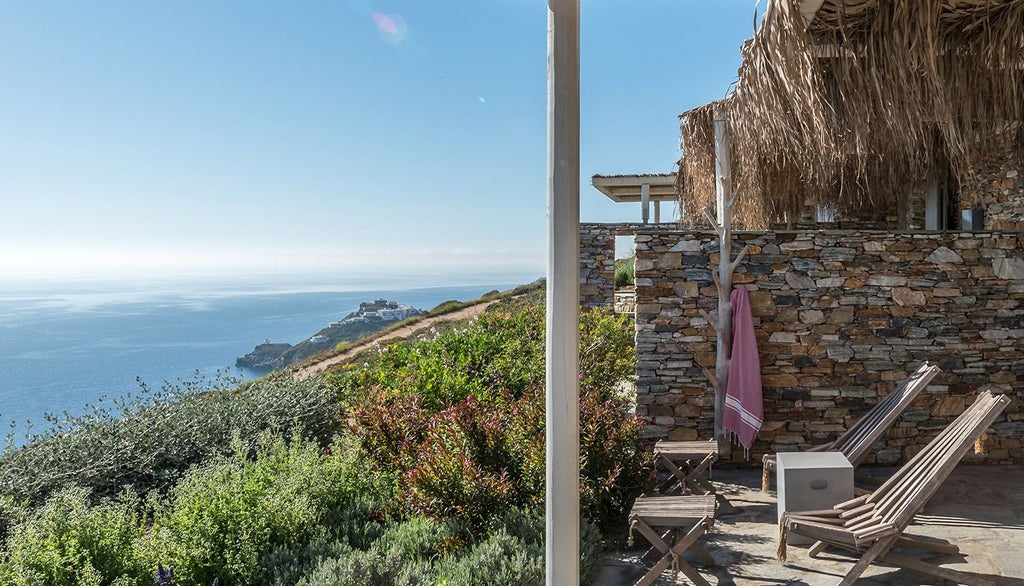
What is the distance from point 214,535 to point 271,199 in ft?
51.8

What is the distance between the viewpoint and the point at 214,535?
2.93m

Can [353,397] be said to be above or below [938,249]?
below

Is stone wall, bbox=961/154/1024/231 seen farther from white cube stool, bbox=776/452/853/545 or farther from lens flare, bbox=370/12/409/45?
lens flare, bbox=370/12/409/45

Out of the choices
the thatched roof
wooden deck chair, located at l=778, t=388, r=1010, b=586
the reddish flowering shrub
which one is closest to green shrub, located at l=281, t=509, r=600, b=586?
the reddish flowering shrub

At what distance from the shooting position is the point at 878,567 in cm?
330

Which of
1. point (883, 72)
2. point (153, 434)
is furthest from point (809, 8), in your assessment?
point (153, 434)

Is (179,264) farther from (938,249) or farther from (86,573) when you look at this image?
(938,249)

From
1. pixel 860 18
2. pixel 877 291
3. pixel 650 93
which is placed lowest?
pixel 877 291

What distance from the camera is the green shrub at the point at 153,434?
13.8 ft

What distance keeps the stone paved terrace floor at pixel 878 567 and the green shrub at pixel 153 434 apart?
9.86 feet

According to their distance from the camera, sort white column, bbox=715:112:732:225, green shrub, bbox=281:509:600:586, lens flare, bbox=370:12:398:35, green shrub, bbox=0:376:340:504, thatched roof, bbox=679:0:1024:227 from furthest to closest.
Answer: white column, bbox=715:112:732:225 < green shrub, bbox=0:376:340:504 < lens flare, bbox=370:12:398:35 < thatched roof, bbox=679:0:1024:227 < green shrub, bbox=281:509:600:586

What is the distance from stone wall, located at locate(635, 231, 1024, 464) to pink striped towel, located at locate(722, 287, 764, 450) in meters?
0.16

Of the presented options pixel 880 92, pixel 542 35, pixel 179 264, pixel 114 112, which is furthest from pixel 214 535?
pixel 114 112

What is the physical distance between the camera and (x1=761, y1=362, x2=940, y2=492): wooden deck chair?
409 centimetres
